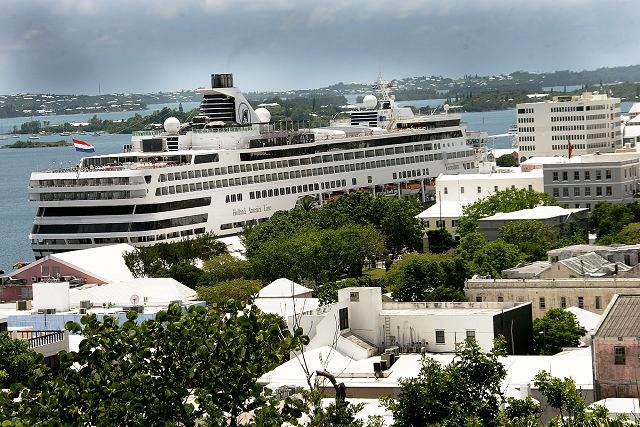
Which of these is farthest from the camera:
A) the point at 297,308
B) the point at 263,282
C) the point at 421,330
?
the point at 263,282

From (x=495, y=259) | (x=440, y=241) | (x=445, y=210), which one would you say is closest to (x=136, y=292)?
(x=495, y=259)

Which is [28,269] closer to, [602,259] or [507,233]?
[507,233]

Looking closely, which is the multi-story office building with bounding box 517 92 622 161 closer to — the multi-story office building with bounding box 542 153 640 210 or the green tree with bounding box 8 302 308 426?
the multi-story office building with bounding box 542 153 640 210

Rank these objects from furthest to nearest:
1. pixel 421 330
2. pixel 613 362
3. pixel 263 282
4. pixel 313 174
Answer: pixel 313 174 < pixel 263 282 < pixel 421 330 < pixel 613 362

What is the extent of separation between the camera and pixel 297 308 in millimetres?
49844

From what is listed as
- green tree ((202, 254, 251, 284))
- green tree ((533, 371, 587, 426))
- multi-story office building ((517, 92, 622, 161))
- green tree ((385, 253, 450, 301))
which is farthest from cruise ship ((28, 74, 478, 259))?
green tree ((533, 371, 587, 426))

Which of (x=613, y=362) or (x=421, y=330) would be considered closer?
(x=613, y=362)

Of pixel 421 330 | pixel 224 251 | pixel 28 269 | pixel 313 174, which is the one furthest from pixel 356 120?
pixel 421 330

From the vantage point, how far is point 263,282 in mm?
65750

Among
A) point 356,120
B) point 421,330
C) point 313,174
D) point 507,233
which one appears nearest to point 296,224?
point 507,233

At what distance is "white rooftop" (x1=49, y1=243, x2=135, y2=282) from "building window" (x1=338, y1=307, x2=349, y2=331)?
2631 centimetres

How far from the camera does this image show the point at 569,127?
134875mm

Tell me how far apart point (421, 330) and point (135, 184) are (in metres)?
43.7

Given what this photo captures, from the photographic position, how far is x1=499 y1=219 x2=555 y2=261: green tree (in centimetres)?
6738
